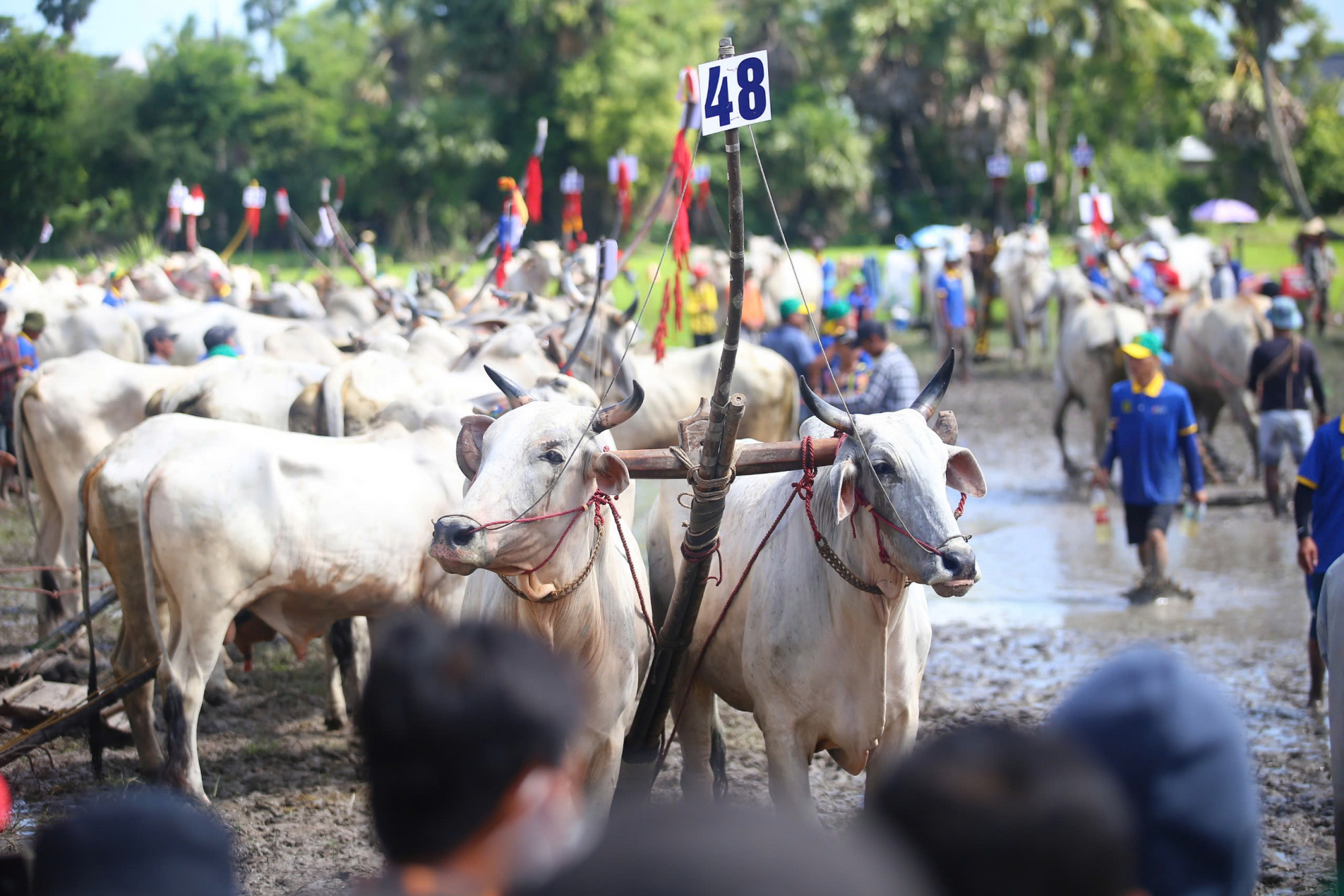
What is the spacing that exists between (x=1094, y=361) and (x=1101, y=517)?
12.6 feet

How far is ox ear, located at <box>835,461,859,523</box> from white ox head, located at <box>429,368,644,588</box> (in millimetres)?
732

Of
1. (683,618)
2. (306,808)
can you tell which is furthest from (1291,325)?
(306,808)

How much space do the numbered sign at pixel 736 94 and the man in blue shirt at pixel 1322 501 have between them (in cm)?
319

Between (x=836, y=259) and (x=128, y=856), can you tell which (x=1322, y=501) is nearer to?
(x=128, y=856)

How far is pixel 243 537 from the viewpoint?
18.6 feet

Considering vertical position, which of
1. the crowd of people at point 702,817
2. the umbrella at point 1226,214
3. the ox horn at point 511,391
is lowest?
the crowd of people at point 702,817

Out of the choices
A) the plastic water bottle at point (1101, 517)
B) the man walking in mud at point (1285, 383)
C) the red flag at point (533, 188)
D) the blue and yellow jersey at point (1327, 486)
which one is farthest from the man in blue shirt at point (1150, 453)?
the red flag at point (533, 188)

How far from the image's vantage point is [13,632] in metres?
8.90

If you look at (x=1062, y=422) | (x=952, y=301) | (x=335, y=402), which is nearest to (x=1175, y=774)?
(x=335, y=402)

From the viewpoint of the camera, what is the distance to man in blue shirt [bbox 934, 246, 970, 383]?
1969cm

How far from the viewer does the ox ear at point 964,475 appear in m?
4.57

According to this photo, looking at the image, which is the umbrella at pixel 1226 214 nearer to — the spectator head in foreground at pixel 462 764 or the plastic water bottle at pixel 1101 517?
the plastic water bottle at pixel 1101 517

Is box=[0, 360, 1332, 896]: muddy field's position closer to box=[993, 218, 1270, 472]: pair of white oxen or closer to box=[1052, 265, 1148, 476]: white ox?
box=[1052, 265, 1148, 476]: white ox

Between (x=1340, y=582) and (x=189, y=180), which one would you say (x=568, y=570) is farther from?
(x=189, y=180)
